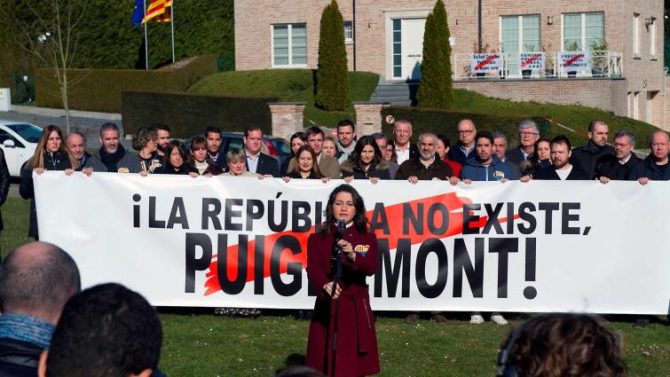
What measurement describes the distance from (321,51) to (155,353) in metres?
37.0

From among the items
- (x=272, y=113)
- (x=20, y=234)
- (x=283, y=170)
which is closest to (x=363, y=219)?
(x=283, y=170)

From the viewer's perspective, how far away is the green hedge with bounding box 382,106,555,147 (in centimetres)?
3114

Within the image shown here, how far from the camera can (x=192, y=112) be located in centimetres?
3869

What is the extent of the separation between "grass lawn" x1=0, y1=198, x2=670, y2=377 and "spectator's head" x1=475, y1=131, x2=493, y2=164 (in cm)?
163

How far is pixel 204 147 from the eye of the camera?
11773 mm

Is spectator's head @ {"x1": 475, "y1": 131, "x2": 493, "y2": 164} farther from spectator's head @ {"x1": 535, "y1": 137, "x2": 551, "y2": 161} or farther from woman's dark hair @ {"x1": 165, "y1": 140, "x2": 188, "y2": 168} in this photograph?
woman's dark hair @ {"x1": 165, "y1": 140, "x2": 188, "y2": 168}

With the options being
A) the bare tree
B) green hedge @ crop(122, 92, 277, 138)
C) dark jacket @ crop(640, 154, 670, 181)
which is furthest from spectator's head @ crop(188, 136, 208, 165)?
the bare tree

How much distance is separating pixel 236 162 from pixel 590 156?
3691 mm

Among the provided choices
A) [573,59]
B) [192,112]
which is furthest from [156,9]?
[573,59]

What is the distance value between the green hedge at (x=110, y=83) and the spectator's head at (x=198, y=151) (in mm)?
Result: 33237

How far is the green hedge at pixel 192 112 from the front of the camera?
36.6m

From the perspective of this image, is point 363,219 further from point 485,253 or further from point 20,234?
point 20,234

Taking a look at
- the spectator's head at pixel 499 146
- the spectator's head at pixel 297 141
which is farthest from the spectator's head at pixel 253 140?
the spectator's head at pixel 499 146

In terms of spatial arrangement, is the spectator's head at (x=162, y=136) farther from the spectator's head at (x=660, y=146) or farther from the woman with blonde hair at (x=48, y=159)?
the spectator's head at (x=660, y=146)
